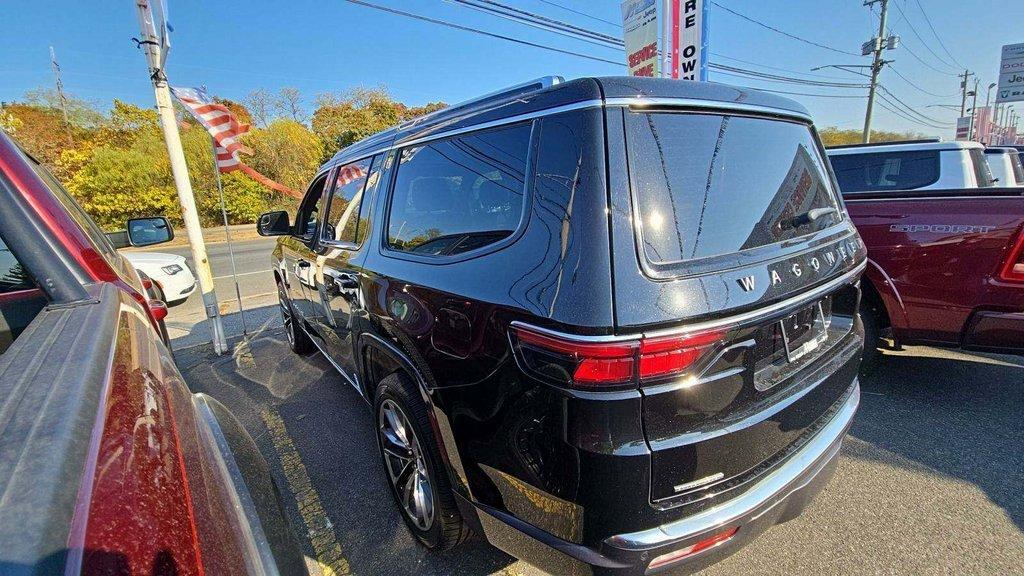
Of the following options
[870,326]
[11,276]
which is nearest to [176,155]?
[11,276]

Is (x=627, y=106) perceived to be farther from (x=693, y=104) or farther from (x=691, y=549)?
(x=691, y=549)

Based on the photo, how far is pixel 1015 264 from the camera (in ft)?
9.30

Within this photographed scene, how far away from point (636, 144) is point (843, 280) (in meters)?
1.21

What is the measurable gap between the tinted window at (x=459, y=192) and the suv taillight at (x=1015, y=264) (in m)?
3.34

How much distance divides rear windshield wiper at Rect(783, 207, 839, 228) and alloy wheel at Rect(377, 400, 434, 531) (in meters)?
1.82

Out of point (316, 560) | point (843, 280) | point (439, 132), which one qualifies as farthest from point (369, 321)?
point (843, 280)

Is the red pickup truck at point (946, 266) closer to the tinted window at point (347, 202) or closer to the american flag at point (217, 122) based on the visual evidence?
the tinted window at point (347, 202)

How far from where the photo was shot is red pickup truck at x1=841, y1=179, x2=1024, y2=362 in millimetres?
2857

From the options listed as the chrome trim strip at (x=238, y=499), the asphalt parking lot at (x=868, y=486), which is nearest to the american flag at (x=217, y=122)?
the asphalt parking lot at (x=868, y=486)

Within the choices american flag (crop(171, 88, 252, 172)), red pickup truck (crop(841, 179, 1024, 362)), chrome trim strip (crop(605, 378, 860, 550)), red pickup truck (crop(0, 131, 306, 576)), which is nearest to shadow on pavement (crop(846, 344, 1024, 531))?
red pickup truck (crop(841, 179, 1024, 362))

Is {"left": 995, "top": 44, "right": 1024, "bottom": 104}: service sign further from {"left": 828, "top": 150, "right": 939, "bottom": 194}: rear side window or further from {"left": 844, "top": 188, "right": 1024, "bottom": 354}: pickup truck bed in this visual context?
{"left": 844, "top": 188, "right": 1024, "bottom": 354}: pickup truck bed

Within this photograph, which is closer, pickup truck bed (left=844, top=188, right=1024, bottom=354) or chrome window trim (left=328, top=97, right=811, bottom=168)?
chrome window trim (left=328, top=97, right=811, bottom=168)

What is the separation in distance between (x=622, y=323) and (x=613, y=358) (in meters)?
0.10

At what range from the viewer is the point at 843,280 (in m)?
1.93
